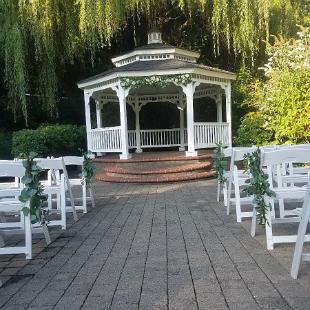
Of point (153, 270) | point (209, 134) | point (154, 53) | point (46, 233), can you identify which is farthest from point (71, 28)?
point (153, 270)

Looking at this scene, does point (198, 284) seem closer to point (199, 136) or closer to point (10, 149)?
point (199, 136)

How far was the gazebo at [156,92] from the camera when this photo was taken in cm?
1441

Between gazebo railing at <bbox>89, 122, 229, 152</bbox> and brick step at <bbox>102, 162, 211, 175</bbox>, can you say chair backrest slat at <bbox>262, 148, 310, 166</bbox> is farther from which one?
gazebo railing at <bbox>89, 122, 229, 152</bbox>

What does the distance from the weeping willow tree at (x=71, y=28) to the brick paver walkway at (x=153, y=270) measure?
9.52 metres

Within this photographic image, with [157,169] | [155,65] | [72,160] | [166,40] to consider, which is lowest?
[157,169]

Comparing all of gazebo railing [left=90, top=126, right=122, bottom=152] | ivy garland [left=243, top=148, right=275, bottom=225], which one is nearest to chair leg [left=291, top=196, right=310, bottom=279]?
ivy garland [left=243, top=148, right=275, bottom=225]

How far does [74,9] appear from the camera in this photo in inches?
616

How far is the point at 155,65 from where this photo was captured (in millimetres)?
15055

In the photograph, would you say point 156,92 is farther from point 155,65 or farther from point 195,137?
point 195,137

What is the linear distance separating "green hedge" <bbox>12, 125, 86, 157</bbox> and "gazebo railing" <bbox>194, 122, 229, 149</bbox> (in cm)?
392

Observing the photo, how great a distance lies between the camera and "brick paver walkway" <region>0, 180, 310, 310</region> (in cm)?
351

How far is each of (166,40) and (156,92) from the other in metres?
2.90

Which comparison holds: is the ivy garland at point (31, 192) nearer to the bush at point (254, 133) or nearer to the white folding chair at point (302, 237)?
the white folding chair at point (302, 237)

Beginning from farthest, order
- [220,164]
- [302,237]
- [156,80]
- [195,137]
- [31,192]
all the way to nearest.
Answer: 1. [195,137]
2. [156,80]
3. [220,164]
4. [31,192]
5. [302,237]
